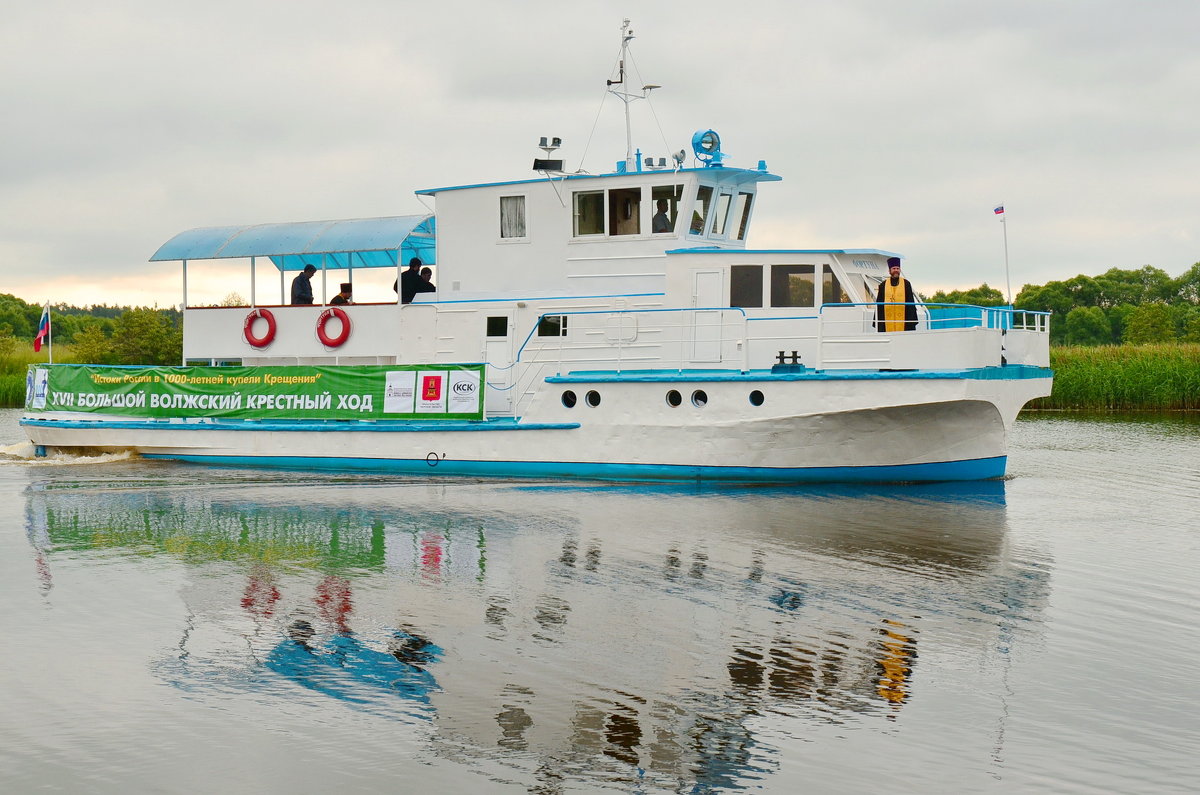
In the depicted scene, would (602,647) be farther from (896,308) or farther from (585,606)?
(896,308)

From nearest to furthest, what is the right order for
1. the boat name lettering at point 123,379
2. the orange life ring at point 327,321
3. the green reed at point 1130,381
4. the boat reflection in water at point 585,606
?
the boat reflection in water at point 585,606 → the orange life ring at point 327,321 → the boat name lettering at point 123,379 → the green reed at point 1130,381

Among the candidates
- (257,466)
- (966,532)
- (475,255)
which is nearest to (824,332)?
(966,532)

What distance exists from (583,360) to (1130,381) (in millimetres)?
20671

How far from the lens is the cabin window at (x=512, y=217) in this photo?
63.9 ft

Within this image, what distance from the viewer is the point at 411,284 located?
2012cm

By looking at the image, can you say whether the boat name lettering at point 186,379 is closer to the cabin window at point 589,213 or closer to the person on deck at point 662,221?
the cabin window at point 589,213

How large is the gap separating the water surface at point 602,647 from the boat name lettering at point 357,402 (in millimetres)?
4272

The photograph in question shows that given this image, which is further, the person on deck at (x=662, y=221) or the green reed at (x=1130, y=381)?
the green reed at (x=1130, y=381)

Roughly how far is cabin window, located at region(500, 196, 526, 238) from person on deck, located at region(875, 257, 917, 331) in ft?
19.9

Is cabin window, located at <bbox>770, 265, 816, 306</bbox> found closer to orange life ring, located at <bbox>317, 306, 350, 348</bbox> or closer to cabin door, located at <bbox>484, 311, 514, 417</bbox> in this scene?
cabin door, located at <bbox>484, 311, 514, 417</bbox>

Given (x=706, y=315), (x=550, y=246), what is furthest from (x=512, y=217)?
(x=706, y=315)

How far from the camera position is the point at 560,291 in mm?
19031

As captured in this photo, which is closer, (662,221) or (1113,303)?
(662,221)

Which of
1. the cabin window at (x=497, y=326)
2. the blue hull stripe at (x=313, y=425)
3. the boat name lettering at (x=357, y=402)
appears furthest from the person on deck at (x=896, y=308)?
the boat name lettering at (x=357, y=402)
